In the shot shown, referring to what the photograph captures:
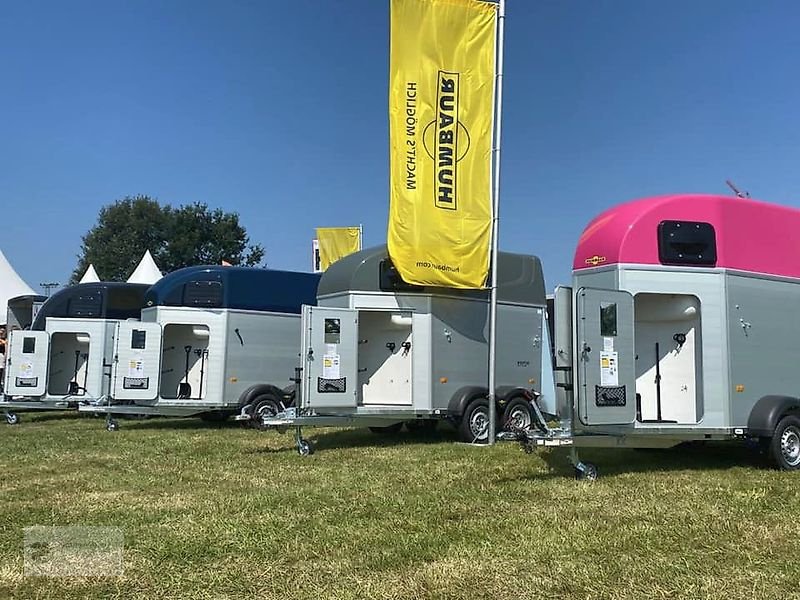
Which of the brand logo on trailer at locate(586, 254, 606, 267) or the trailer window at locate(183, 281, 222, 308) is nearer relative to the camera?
the brand logo on trailer at locate(586, 254, 606, 267)

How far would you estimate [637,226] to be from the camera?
8555 mm

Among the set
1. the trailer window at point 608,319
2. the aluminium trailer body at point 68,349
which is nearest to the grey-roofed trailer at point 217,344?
the aluminium trailer body at point 68,349

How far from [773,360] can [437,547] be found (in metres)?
5.70

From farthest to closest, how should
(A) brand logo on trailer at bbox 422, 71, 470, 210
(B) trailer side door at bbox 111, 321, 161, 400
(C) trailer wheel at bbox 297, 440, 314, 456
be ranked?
(B) trailer side door at bbox 111, 321, 161, 400, (A) brand logo on trailer at bbox 422, 71, 470, 210, (C) trailer wheel at bbox 297, 440, 314, 456

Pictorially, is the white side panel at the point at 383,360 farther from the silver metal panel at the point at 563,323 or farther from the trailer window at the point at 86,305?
the trailer window at the point at 86,305

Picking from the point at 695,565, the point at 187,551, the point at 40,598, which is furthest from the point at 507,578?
the point at 40,598

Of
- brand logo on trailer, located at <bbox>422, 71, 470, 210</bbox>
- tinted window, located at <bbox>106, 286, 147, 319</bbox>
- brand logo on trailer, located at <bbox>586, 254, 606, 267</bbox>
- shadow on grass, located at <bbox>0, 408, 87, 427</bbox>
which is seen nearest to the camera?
brand logo on trailer, located at <bbox>586, 254, 606, 267</bbox>

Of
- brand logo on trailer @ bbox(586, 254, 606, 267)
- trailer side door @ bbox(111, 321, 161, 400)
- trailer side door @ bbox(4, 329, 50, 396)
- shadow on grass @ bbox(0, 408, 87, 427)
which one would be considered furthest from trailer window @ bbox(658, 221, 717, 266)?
shadow on grass @ bbox(0, 408, 87, 427)

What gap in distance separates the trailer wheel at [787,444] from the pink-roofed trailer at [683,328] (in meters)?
0.02

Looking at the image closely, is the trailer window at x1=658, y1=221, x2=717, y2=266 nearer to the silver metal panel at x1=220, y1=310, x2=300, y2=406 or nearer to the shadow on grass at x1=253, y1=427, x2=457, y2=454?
the shadow on grass at x1=253, y1=427, x2=457, y2=454

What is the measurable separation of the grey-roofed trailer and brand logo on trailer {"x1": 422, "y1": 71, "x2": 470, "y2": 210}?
532 cm

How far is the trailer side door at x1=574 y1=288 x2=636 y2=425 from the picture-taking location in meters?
7.94

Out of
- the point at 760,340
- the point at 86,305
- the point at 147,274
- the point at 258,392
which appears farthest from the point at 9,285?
the point at 760,340

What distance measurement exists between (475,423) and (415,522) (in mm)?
5890
